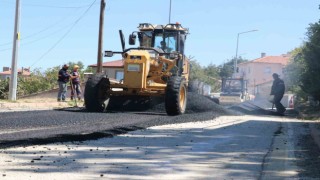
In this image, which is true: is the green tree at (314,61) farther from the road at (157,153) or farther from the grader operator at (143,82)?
the grader operator at (143,82)

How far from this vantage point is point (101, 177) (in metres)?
5.79

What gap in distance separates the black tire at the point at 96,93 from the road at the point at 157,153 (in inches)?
154

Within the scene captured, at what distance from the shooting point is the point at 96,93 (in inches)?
622

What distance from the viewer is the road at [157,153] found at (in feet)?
20.2

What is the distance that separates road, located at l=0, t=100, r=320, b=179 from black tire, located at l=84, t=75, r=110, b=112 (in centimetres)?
390

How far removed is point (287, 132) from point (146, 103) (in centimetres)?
662

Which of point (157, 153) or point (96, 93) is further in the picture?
point (96, 93)

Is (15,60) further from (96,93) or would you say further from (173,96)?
(173,96)

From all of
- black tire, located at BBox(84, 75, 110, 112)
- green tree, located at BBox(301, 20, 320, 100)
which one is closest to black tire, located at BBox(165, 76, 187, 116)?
black tire, located at BBox(84, 75, 110, 112)

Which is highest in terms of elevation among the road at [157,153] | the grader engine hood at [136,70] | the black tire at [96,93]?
the grader engine hood at [136,70]

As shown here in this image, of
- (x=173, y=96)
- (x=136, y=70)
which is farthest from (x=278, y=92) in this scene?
(x=136, y=70)

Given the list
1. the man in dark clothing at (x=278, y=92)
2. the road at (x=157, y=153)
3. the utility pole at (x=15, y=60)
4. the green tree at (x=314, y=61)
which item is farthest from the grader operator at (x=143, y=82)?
the man in dark clothing at (x=278, y=92)

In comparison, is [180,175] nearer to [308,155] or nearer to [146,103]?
[308,155]

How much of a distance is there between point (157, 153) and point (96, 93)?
8491 millimetres
